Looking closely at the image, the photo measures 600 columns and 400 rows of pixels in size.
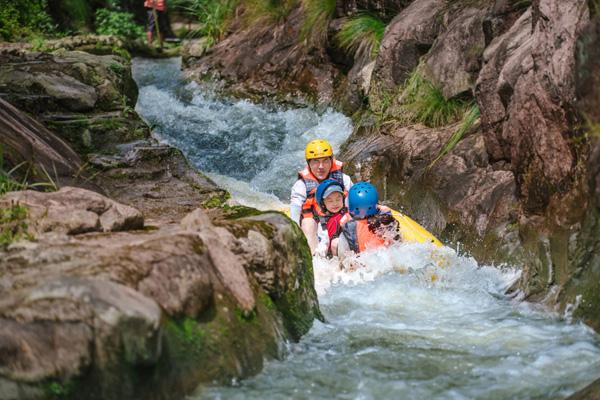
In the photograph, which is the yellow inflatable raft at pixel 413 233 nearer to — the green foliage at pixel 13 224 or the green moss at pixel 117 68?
the green foliage at pixel 13 224

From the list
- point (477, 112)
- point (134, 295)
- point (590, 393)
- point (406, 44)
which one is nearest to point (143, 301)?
point (134, 295)

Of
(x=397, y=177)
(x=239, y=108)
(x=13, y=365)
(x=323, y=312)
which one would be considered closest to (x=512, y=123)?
(x=323, y=312)

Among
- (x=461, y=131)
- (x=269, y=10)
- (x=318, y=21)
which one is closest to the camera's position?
(x=461, y=131)

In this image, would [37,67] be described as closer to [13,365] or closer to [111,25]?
[13,365]

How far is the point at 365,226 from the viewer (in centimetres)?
689

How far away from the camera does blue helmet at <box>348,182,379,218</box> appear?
22.6 ft

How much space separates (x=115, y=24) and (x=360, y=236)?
40.7 ft

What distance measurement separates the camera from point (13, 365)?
290 cm

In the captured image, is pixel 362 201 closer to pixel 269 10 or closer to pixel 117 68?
pixel 117 68

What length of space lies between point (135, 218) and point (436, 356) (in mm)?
1662

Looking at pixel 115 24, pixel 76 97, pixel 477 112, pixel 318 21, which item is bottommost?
pixel 477 112

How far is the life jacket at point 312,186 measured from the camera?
7.57 metres

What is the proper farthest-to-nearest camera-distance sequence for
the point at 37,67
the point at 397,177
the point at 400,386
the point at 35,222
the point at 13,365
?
1. the point at 37,67
2. the point at 397,177
3. the point at 35,222
4. the point at 400,386
5. the point at 13,365

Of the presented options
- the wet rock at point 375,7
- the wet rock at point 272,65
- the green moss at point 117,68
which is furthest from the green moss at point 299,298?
the wet rock at point 272,65
